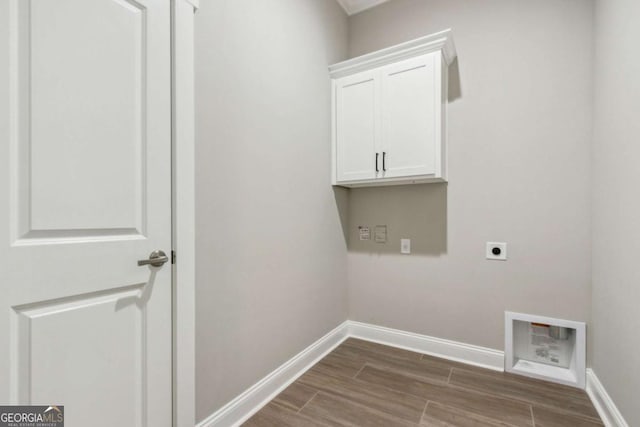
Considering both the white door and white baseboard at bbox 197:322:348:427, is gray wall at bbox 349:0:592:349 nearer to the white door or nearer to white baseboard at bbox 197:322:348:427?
white baseboard at bbox 197:322:348:427

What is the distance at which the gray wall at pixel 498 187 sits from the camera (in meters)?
1.94

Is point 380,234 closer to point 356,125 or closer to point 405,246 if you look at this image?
point 405,246

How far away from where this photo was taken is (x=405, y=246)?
2482 mm

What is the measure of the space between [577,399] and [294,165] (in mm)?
2275

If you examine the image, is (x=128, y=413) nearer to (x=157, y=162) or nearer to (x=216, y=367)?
(x=216, y=367)

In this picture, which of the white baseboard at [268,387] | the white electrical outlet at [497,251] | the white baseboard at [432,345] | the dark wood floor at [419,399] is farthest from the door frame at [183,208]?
the white electrical outlet at [497,251]

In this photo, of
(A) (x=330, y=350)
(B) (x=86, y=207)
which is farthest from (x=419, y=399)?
(B) (x=86, y=207)

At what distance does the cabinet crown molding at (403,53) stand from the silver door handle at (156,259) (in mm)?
1955

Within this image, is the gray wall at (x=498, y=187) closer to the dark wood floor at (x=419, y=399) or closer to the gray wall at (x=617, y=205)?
the gray wall at (x=617, y=205)

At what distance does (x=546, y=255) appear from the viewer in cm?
201

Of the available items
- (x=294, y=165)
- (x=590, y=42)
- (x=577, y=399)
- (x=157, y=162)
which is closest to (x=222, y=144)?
(x=157, y=162)

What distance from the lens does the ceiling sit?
2.61 metres

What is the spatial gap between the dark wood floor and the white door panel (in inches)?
57.0

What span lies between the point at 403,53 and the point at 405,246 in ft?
4.83
